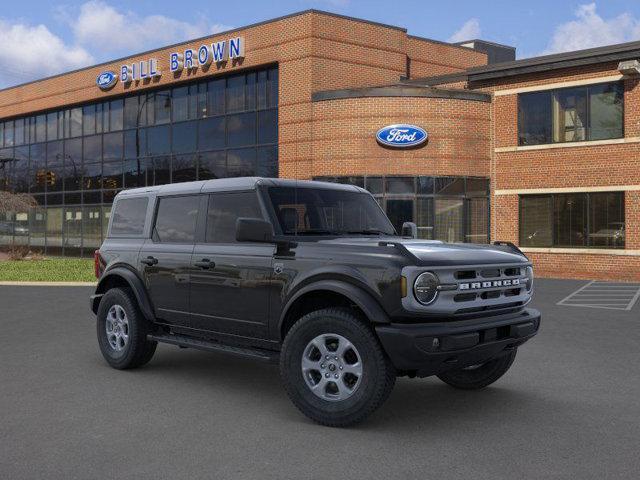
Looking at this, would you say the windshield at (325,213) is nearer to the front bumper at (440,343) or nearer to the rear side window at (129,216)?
the front bumper at (440,343)

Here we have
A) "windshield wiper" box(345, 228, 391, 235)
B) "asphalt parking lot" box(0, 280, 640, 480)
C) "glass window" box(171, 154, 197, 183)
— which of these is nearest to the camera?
"asphalt parking lot" box(0, 280, 640, 480)

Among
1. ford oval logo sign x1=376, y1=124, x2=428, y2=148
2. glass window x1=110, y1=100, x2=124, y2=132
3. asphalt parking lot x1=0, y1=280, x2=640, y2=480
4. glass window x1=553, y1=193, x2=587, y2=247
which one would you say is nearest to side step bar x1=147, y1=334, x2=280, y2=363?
asphalt parking lot x1=0, y1=280, x2=640, y2=480

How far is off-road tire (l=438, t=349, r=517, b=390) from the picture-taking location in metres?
6.31

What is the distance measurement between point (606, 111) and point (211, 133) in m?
15.4

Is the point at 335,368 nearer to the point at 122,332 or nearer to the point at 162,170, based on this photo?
the point at 122,332

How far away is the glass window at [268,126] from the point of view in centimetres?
2606

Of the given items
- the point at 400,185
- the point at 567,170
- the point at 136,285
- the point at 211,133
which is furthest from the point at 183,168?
the point at 136,285

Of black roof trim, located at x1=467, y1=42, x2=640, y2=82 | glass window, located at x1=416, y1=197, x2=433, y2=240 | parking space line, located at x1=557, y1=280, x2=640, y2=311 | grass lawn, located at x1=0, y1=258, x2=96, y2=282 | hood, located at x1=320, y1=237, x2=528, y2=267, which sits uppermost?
black roof trim, located at x1=467, y1=42, x2=640, y2=82

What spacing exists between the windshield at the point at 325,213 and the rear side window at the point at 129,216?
2005 mm

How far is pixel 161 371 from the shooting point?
7320mm

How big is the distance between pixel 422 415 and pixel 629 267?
1762 cm

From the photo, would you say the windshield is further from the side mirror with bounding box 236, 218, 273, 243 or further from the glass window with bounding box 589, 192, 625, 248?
the glass window with bounding box 589, 192, 625, 248

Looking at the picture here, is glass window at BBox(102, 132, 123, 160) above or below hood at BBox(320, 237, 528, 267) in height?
above

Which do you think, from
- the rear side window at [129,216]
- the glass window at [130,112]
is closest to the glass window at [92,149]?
the glass window at [130,112]
